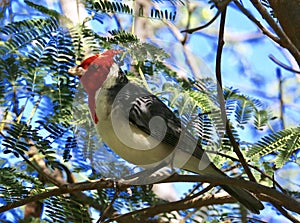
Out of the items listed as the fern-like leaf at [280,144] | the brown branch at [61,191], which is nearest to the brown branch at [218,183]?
the brown branch at [61,191]

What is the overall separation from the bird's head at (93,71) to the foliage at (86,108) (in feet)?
0.15

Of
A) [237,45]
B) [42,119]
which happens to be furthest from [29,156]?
[237,45]

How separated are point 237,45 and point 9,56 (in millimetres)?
4283

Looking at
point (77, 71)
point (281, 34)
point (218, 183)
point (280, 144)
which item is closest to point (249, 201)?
point (280, 144)

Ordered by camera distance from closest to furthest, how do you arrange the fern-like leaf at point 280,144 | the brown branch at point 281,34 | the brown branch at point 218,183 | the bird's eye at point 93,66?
1. the brown branch at point 218,183
2. the brown branch at point 281,34
3. the fern-like leaf at point 280,144
4. the bird's eye at point 93,66

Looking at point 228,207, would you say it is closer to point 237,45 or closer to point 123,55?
point 123,55

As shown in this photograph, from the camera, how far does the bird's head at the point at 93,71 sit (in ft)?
8.64

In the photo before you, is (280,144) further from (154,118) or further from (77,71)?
(77,71)

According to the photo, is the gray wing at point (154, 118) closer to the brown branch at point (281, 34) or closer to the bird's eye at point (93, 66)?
the bird's eye at point (93, 66)

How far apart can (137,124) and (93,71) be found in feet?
1.14

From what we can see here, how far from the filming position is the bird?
8.39ft

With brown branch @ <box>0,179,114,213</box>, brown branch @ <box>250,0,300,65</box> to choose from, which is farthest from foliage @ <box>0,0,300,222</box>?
brown branch @ <box>250,0,300,65</box>

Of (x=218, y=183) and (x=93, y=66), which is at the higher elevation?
(x=93, y=66)

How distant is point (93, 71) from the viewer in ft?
9.12
